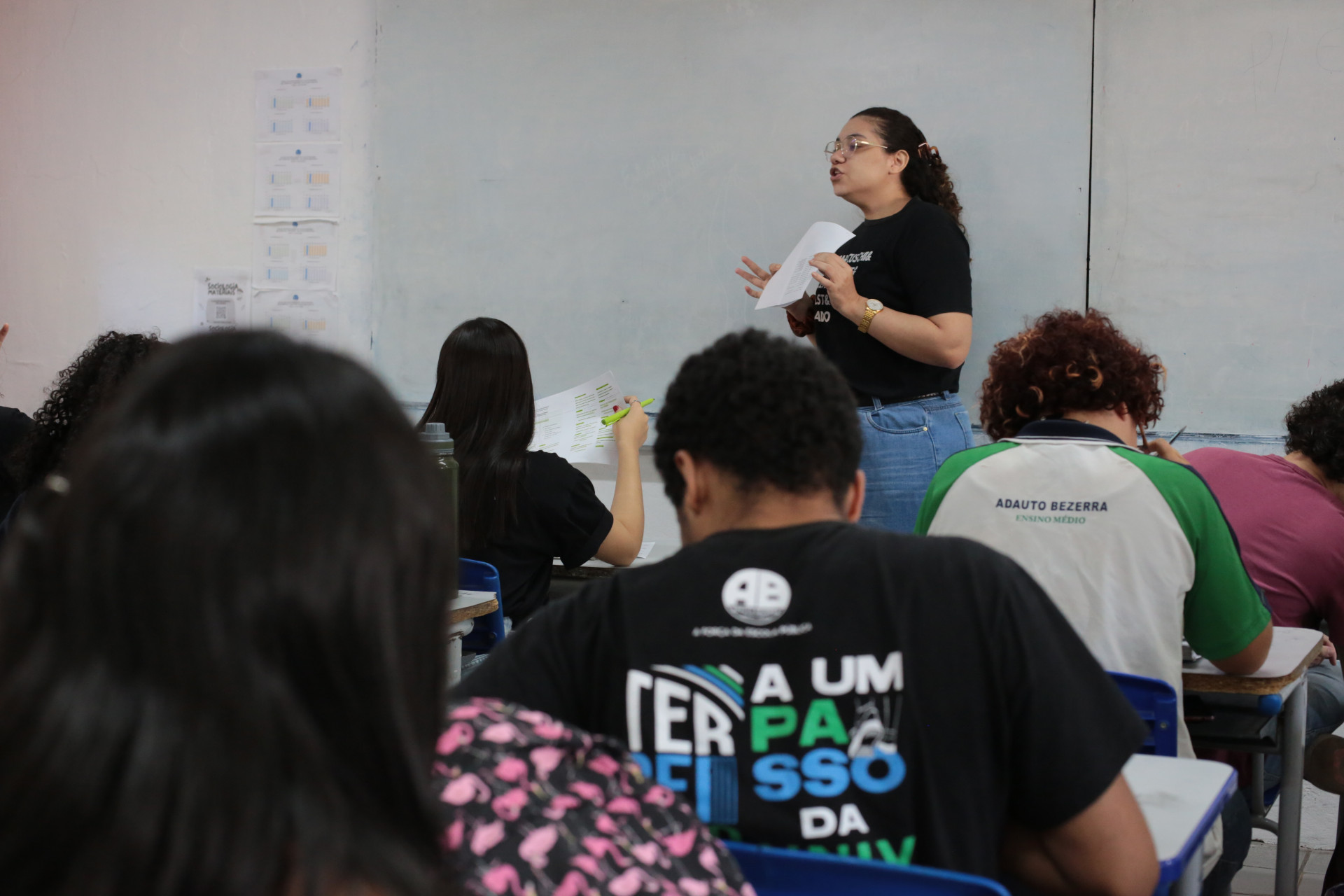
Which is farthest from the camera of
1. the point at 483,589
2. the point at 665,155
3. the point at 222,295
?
the point at 222,295

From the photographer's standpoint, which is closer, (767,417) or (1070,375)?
(767,417)

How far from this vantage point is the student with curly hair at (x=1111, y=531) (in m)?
1.65

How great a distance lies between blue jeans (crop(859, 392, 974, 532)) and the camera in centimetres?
279

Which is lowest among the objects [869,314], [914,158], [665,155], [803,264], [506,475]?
[506,475]

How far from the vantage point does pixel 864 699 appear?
3.21 feet

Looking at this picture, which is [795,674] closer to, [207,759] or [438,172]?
[207,759]

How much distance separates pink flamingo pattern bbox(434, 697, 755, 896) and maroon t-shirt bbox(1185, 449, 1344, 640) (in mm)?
1878

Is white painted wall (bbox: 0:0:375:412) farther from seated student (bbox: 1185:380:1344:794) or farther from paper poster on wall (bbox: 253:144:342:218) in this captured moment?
seated student (bbox: 1185:380:1344:794)

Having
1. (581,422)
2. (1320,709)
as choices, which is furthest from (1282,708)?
(581,422)

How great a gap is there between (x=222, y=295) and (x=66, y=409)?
7.07 ft

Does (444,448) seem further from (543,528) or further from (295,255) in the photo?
(295,255)

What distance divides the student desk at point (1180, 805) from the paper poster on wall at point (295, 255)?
322 centimetres

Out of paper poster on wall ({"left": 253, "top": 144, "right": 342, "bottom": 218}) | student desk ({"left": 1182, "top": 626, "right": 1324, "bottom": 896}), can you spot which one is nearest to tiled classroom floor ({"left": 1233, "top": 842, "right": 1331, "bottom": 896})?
student desk ({"left": 1182, "top": 626, "right": 1324, "bottom": 896})

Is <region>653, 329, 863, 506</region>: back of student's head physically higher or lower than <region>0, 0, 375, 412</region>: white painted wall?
lower
